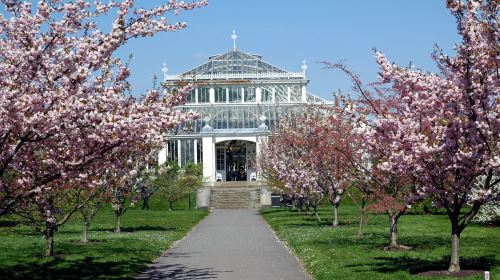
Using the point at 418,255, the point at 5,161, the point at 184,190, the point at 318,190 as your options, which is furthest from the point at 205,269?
the point at 184,190

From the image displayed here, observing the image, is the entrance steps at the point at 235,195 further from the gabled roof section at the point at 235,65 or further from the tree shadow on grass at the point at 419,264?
the tree shadow on grass at the point at 419,264

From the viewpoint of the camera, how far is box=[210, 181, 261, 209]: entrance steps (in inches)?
1920

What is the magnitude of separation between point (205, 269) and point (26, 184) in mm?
5069

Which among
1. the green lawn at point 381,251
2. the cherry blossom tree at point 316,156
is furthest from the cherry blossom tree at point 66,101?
the cherry blossom tree at point 316,156

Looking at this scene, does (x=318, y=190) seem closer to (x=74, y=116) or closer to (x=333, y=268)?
(x=333, y=268)

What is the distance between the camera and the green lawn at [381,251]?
13.7 meters

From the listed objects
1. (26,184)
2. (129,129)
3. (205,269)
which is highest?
(129,129)

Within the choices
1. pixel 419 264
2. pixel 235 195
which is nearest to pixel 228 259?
pixel 419 264

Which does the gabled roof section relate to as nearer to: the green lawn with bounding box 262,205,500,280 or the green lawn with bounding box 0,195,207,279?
the green lawn with bounding box 0,195,207,279

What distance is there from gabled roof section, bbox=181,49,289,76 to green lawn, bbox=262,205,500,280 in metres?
40.7

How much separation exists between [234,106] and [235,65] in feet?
19.0

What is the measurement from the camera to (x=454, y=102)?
38.7 feet

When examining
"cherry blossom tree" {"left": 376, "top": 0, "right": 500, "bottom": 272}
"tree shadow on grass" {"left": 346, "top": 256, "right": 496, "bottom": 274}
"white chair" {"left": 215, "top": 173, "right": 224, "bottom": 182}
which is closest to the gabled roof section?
"white chair" {"left": 215, "top": 173, "right": 224, "bottom": 182}

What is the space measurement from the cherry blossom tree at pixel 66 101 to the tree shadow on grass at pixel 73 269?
109 inches
